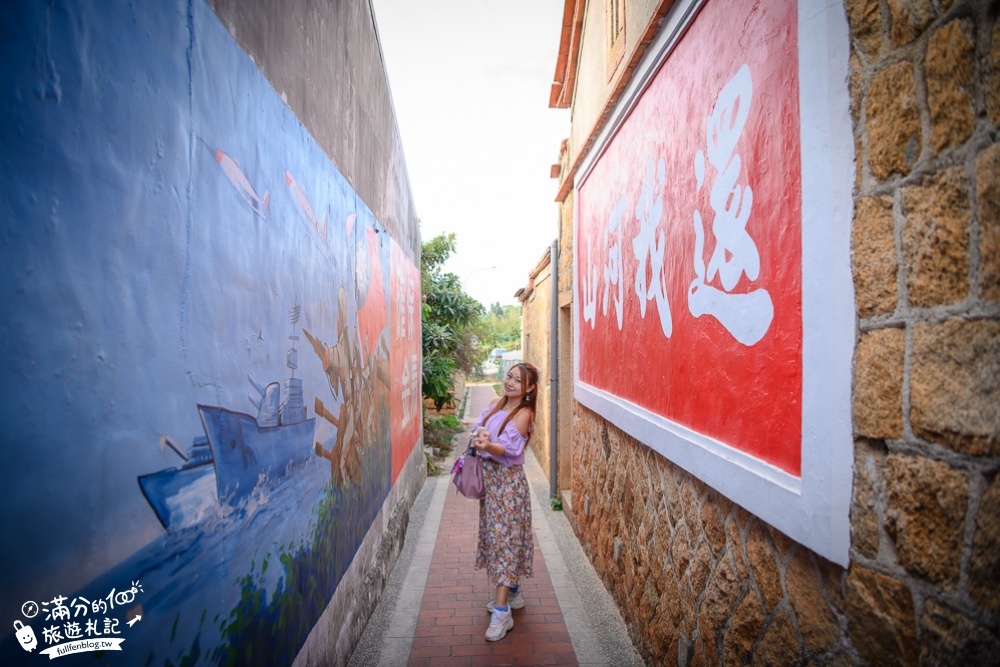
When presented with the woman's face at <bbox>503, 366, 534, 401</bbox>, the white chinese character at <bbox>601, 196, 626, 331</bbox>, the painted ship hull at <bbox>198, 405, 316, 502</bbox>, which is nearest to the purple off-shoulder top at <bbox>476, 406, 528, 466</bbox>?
the woman's face at <bbox>503, 366, 534, 401</bbox>

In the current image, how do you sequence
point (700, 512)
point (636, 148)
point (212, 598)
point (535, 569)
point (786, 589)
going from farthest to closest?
point (535, 569) < point (636, 148) < point (700, 512) < point (786, 589) < point (212, 598)

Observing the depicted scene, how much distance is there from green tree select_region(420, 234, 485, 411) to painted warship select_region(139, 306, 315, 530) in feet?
27.0

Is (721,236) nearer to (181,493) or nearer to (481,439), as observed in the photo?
(481,439)

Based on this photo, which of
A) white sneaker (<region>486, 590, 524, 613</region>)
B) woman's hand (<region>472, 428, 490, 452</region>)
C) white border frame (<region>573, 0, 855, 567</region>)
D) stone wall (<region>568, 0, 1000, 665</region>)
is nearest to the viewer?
stone wall (<region>568, 0, 1000, 665</region>)

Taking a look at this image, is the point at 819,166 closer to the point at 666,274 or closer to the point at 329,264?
the point at 666,274

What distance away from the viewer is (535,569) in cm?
468

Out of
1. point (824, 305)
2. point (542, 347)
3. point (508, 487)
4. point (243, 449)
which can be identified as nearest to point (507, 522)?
point (508, 487)

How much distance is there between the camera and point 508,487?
Answer: 3777 millimetres

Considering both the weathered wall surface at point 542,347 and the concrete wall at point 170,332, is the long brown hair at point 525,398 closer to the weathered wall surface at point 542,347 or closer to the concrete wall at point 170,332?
the concrete wall at point 170,332

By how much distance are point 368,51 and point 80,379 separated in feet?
12.4

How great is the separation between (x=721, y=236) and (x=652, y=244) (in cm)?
92

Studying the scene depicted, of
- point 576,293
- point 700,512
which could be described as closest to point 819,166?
point 700,512

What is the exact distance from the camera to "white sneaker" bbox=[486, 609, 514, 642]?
3482mm

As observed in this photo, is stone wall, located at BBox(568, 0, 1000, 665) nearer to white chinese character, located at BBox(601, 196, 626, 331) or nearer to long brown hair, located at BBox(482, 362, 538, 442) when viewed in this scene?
long brown hair, located at BBox(482, 362, 538, 442)
